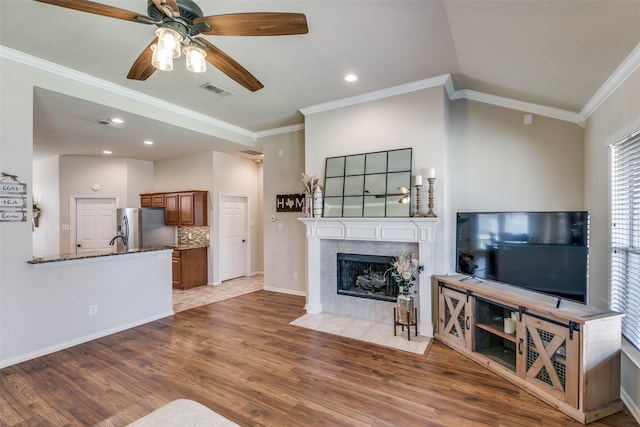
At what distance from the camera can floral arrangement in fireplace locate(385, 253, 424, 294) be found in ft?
11.2

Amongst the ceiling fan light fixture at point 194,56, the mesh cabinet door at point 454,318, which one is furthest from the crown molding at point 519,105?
the ceiling fan light fixture at point 194,56

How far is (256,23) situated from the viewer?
72.1 inches

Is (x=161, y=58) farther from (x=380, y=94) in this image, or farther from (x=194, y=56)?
(x=380, y=94)

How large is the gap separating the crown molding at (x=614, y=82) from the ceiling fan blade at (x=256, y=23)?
7.50 ft

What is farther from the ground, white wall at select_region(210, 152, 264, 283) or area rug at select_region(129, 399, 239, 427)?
white wall at select_region(210, 152, 264, 283)

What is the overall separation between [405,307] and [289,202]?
2.82 meters

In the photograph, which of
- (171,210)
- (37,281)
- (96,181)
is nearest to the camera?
(37,281)

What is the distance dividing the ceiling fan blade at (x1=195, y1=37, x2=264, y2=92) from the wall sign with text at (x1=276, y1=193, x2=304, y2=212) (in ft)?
8.87

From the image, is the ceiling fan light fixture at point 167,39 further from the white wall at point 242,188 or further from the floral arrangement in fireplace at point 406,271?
the white wall at point 242,188

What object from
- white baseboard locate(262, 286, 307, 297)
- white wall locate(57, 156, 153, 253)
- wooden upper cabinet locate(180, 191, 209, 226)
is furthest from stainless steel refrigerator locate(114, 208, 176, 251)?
white baseboard locate(262, 286, 307, 297)

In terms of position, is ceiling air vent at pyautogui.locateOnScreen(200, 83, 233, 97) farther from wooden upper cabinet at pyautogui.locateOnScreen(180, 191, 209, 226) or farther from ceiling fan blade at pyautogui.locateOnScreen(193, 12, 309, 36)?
wooden upper cabinet at pyautogui.locateOnScreen(180, 191, 209, 226)

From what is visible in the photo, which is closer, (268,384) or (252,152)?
(268,384)

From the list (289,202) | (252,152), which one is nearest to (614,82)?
(289,202)

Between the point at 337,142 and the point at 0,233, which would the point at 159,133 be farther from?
the point at 337,142
